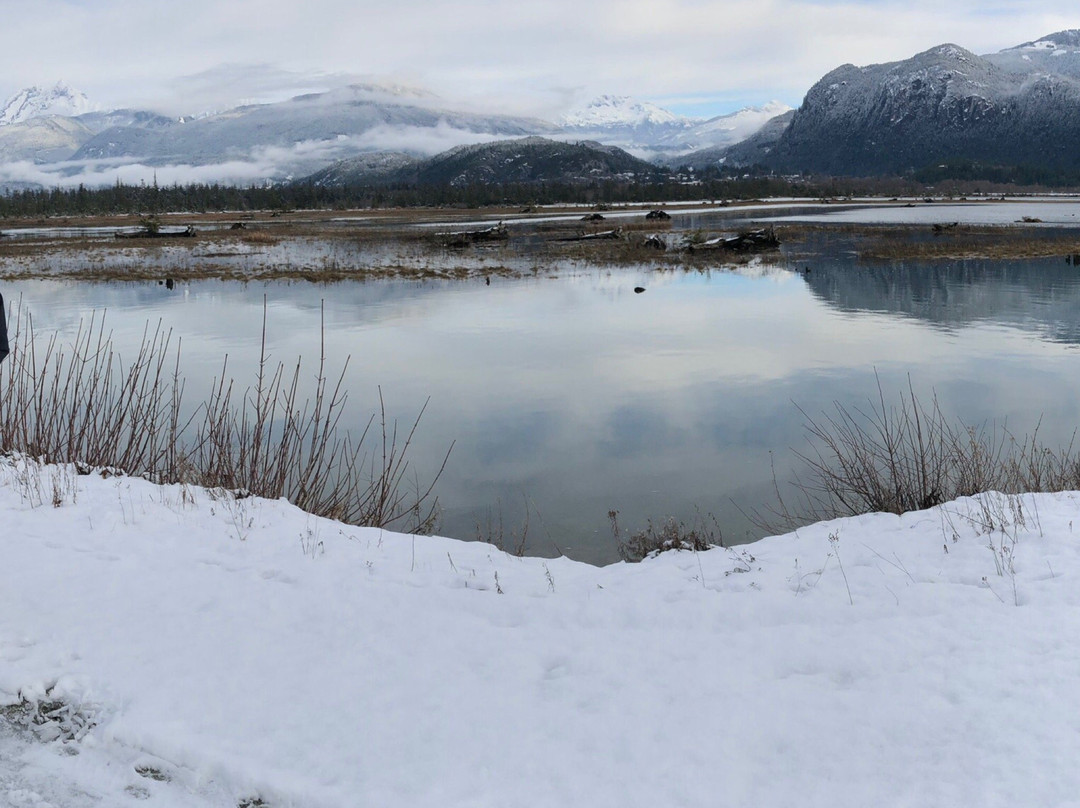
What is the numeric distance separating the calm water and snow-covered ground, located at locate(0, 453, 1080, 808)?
2.78 meters

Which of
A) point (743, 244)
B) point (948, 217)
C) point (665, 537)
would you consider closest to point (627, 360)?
point (665, 537)

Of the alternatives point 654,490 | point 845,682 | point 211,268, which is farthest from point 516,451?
point 211,268

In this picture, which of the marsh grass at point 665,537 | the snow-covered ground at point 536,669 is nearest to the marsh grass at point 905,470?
the marsh grass at point 665,537

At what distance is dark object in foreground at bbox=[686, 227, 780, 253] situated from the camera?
51062 mm

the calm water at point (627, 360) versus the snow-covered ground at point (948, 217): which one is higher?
the snow-covered ground at point (948, 217)

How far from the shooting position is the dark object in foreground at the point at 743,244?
51062 mm

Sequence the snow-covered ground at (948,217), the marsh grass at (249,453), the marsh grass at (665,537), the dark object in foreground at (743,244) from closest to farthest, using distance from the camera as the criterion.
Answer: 1. the marsh grass at (665,537)
2. the marsh grass at (249,453)
3. the dark object in foreground at (743,244)
4. the snow-covered ground at (948,217)

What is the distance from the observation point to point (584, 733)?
561cm

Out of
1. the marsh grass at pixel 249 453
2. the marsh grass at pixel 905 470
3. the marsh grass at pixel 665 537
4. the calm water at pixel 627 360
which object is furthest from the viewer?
the calm water at pixel 627 360

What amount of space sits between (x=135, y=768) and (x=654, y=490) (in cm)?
825

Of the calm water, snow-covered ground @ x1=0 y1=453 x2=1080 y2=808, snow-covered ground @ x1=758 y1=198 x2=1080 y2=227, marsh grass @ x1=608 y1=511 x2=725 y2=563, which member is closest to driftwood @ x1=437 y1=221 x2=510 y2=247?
the calm water

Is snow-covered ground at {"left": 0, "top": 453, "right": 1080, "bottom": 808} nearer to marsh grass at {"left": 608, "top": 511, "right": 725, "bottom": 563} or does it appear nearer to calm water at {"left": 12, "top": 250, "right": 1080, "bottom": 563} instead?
marsh grass at {"left": 608, "top": 511, "right": 725, "bottom": 563}

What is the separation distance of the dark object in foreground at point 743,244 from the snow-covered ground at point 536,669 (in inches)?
1709

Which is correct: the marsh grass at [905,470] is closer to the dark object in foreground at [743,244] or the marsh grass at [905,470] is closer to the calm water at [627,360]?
the calm water at [627,360]
